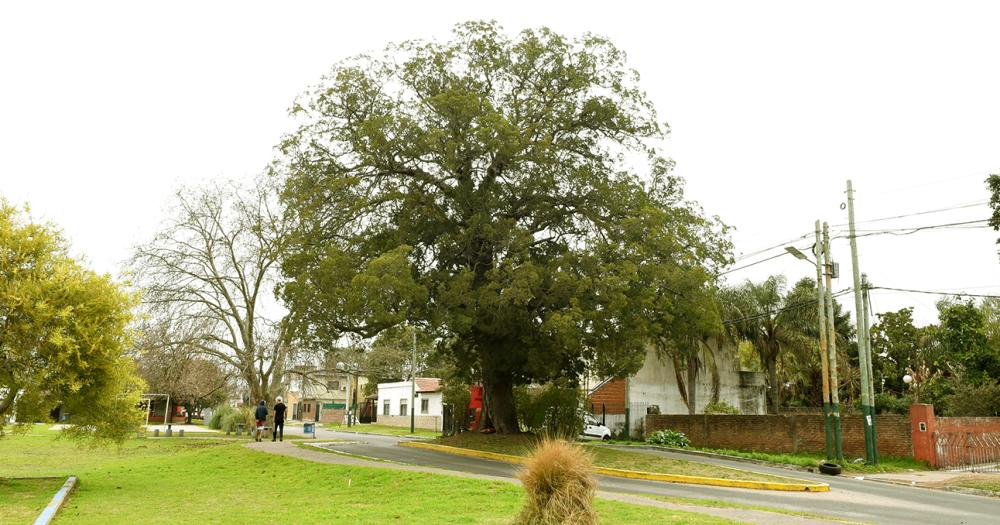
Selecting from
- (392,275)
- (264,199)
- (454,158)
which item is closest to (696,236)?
(454,158)

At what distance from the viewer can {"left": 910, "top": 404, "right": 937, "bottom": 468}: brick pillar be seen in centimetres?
2433

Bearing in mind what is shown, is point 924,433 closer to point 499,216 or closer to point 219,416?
point 499,216

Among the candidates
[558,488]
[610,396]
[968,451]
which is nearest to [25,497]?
[558,488]

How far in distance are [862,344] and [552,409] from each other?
12.5 meters

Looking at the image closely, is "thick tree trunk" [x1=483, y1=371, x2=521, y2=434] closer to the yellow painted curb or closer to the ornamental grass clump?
the yellow painted curb

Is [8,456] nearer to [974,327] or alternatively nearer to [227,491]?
[227,491]

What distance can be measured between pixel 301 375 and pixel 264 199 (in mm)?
9205

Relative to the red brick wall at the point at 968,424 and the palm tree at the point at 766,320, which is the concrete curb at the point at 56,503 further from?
the palm tree at the point at 766,320

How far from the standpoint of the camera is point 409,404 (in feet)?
209

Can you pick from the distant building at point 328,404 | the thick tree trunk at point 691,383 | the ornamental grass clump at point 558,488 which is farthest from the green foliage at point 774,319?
the distant building at point 328,404

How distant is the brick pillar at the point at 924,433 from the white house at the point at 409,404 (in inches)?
1314

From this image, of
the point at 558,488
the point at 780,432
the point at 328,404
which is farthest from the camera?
the point at 328,404

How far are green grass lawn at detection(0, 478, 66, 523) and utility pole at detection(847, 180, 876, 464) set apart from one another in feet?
75.0

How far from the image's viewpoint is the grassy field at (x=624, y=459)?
20.2 meters
